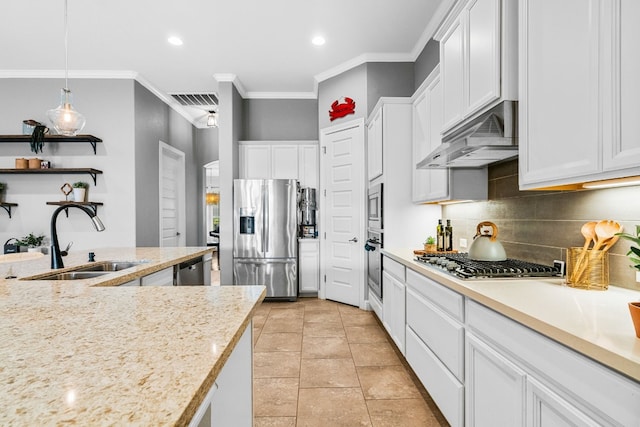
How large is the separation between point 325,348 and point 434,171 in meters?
1.78

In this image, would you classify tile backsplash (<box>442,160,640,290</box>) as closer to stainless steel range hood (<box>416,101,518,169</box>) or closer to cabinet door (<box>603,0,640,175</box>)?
stainless steel range hood (<box>416,101,518,169</box>)

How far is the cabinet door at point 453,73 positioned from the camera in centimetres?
205

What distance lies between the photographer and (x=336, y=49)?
404 centimetres

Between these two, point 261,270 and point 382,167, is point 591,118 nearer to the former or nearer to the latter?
point 382,167

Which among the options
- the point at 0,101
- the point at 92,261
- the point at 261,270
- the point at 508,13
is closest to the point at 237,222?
the point at 261,270

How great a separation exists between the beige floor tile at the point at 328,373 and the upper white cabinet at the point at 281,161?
3.01 m

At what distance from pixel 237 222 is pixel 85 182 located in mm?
2049

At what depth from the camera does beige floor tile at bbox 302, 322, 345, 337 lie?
3297 millimetres

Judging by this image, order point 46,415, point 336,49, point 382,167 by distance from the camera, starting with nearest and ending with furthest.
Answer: point 46,415 < point 382,167 < point 336,49

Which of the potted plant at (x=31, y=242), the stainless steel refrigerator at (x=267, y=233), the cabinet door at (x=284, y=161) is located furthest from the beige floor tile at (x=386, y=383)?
the potted plant at (x=31, y=242)

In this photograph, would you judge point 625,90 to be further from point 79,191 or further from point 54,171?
point 54,171

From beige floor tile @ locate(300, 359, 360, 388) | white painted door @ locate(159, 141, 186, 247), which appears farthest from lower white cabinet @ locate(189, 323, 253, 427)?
white painted door @ locate(159, 141, 186, 247)

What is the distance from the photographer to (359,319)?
372 cm

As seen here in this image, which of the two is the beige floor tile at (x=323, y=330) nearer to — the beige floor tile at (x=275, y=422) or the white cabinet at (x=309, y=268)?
the white cabinet at (x=309, y=268)
